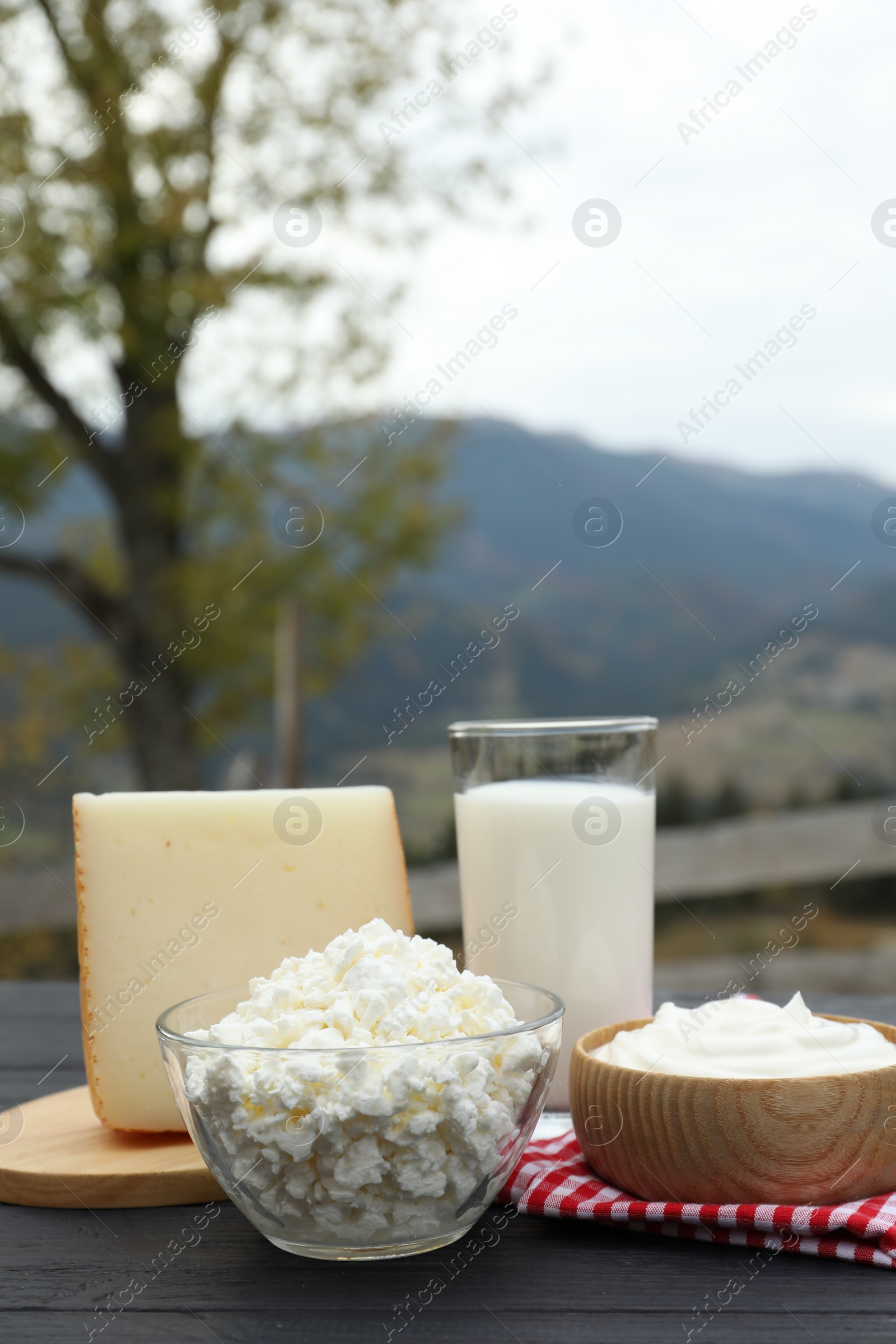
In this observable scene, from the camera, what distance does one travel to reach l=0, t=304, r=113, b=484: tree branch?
3.34m

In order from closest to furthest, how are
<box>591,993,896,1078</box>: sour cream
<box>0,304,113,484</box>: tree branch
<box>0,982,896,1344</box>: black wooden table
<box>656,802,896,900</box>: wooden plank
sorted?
<box>0,982,896,1344</box>: black wooden table < <box>591,993,896,1078</box>: sour cream < <box>656,802,896,900</box>: wooden plank < <box>0,304,113,484</box>: tree branch

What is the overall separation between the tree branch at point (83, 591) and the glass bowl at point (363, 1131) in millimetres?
2984

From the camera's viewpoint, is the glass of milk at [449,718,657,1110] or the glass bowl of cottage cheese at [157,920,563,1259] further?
the glass of milk at [449,718,657,1110]

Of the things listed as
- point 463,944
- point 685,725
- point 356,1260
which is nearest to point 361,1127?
point 356,1260

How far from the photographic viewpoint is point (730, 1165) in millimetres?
722

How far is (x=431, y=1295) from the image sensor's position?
0.68 m

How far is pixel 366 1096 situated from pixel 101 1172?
341 mm

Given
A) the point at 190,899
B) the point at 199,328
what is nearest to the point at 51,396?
the point at 199,328

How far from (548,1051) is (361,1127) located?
15 centimetres

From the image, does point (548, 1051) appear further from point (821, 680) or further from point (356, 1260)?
point (821, 680)

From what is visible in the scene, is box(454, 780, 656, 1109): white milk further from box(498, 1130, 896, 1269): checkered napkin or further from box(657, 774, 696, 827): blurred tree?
box(657, 774, 696, 827): blurred tree

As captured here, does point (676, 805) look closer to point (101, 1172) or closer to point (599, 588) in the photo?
point (599, 588)

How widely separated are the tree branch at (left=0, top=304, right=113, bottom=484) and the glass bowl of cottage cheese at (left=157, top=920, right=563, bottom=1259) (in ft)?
9.99

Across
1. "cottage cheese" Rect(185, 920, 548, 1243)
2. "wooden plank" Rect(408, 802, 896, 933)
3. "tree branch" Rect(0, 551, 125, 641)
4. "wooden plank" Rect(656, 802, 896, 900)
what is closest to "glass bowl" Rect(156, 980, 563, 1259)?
"cottage cheese" Rect(185, 920, 548, 1243)
